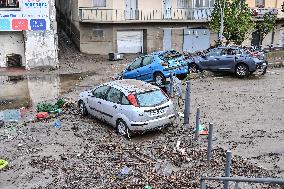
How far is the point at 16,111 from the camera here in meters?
16.6

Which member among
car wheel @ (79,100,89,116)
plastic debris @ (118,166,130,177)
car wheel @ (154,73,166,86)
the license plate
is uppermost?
car wheel @ (154,73,166,86)

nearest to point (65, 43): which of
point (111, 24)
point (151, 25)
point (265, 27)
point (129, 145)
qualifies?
point (111, 24)

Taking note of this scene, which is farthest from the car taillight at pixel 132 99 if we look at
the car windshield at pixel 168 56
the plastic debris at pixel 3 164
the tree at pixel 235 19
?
the tree at pixel 235 19

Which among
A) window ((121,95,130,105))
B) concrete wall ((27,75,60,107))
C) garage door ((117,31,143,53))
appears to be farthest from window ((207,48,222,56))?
garage door ((117,31,143,53))

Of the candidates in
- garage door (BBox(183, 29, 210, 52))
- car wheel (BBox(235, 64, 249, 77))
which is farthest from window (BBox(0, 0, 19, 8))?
car wheel (BBox(235, 64, 249, 77))

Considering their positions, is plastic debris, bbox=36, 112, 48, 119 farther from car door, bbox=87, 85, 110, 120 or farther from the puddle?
car door, bbox=87, 85, 110, 120

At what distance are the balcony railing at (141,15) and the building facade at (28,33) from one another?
14.2ft

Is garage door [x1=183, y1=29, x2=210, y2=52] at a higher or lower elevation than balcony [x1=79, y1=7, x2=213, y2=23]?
lower

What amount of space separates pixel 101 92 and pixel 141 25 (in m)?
17.9

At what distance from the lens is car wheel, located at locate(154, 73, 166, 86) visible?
19212 mm

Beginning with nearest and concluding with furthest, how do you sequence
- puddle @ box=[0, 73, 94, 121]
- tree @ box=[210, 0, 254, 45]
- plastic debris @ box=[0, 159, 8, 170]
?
plastic debris @ box=[0, 159, 8, 170] < puddle @ box=[0, 73, 94, 121] < tree @ box=[210, 0, 254, 45]

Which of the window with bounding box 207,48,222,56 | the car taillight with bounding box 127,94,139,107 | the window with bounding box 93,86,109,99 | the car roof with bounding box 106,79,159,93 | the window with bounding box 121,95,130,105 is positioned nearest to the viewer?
the car taillight with bounding box 127,94,139,107

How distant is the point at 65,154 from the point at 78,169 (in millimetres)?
1170

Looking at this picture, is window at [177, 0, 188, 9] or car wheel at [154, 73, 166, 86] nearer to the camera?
car wheel at [154, 73, 166, 86]
